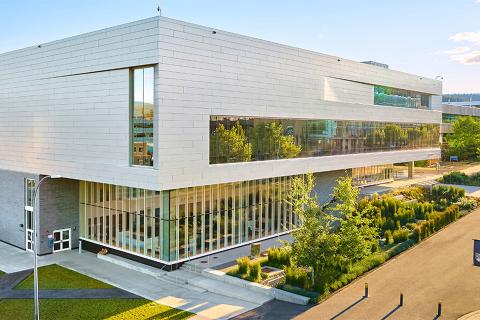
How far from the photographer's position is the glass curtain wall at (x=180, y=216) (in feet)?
85.1

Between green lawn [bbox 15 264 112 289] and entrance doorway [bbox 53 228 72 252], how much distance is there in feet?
11.7

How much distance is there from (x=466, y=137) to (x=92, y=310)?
252ft

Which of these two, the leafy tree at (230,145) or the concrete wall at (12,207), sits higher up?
the leafy tree at (230,145)

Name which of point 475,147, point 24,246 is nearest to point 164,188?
point 24,246

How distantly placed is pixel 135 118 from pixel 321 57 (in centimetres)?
1586

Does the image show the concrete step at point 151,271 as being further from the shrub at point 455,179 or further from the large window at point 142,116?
the shrub at point 455,179

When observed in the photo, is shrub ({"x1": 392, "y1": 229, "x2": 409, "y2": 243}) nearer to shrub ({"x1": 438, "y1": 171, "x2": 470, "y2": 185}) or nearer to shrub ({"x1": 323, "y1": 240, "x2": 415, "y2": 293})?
shrub ({"x1": 323, "y1": 240, "x2": 415, "y2": 293})

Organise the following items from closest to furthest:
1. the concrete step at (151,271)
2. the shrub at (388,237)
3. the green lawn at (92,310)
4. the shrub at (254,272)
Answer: the green lawn at (92,310)
the shrub at (254,272)
the concrete step at (151,271)
the shrub at (388,237)

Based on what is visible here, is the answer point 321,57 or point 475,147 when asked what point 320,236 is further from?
point 475,147

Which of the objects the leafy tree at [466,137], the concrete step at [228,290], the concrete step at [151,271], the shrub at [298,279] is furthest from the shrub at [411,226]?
the leafy tree at [466,137]

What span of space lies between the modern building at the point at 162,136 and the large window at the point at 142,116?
3.0 inches

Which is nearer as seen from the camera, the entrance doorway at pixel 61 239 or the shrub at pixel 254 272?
the shrub at pixel 254 272

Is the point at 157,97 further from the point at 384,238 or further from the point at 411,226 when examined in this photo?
the point at 411,226

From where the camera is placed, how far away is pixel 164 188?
24.0 m
